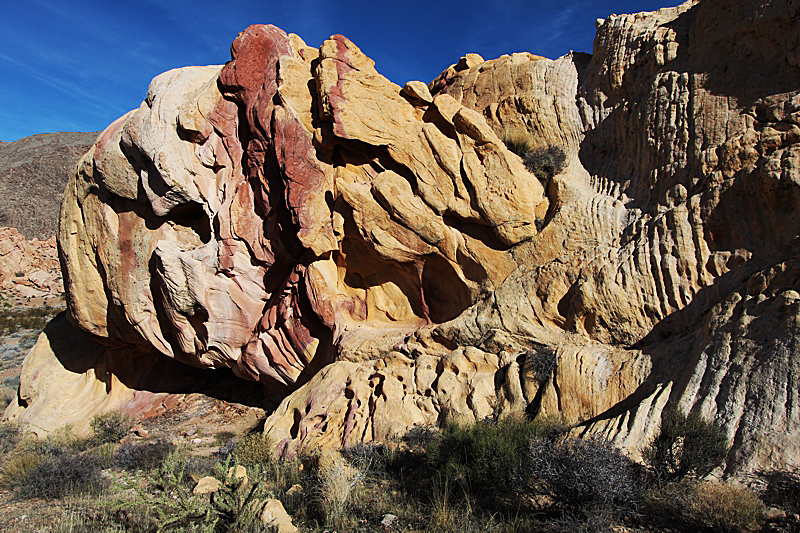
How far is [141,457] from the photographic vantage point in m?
9.27

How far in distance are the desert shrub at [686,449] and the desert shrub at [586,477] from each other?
23cm

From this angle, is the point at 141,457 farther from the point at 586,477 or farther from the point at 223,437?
the point at 586,477

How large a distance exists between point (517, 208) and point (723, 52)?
4.15m

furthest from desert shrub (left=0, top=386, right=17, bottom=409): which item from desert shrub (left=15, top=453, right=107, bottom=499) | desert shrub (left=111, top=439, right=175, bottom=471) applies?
desert shrub (left=15, top=453, right=107, bottom=499)

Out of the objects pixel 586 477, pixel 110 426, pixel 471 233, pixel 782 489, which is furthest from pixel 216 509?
pixel 110 426

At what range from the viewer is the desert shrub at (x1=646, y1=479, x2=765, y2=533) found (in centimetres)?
393

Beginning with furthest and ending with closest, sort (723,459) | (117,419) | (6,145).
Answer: (6,145), (117,419), (723,459)

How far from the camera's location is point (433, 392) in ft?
27.1

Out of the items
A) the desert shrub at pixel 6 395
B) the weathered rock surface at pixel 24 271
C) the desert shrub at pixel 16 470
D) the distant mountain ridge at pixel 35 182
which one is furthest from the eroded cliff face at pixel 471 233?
the distant mountain ridge at pixel 35 182

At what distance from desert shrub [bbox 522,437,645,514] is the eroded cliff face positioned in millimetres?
855

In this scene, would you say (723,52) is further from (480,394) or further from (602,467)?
(602,467)

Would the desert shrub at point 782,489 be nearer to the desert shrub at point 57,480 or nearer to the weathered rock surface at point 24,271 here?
the desert shrub at point 57,480

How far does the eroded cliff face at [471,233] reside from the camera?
6430 mm

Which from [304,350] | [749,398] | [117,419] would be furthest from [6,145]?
[749,398]
